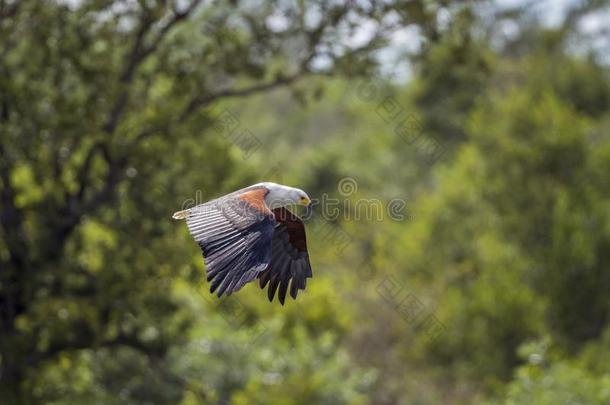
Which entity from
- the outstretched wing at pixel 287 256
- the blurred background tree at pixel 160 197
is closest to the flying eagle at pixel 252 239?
the outstretched wing at pixel 287 256

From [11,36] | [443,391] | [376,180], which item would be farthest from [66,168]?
[376,180]

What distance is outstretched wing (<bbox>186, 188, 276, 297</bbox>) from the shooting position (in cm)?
695

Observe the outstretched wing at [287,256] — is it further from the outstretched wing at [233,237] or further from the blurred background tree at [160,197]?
the blurred background tree at [160,197]

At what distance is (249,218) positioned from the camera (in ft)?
24.8

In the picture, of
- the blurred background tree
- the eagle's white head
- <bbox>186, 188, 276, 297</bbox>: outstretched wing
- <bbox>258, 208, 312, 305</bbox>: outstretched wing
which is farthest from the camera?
the blurred background tree

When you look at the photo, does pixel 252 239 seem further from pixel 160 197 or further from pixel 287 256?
pixel 160 197

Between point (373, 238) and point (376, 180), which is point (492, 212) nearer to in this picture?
point (373, 238)

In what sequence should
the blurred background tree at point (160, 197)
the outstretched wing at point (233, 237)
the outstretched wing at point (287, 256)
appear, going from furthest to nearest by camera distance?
the blurred background tree at point (160, 197), the outstretched wing at point (287, 256), the outstretched wing at point (233, 237)

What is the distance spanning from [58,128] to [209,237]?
Answer: 6.10 m

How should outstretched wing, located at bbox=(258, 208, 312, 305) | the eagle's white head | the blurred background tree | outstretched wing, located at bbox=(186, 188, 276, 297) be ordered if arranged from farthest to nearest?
the blurred background tree < the eagle's white head < outstretched wing, located at bbox=(258, 208, 312, 305) < outstretched wing, located at bbox=(186, 188, 276, 297)

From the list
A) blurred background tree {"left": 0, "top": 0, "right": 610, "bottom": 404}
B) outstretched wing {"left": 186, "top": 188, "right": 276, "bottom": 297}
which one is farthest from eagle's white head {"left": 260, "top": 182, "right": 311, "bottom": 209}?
blurred background tree {"left": 0, "top": 0, "right": 610, "bottom": 404}

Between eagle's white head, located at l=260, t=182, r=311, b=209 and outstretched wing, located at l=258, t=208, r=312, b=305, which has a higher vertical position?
eagle's white head, located at l=260, t=182, r=311, b=209

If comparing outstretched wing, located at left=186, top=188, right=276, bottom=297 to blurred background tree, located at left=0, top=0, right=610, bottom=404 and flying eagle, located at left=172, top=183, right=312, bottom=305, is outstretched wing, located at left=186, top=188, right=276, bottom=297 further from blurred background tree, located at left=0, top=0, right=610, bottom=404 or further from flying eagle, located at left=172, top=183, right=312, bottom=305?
blurred background tree, located at left=0, top=0, right=610, bottom=404

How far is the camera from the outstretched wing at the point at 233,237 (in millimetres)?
6949
